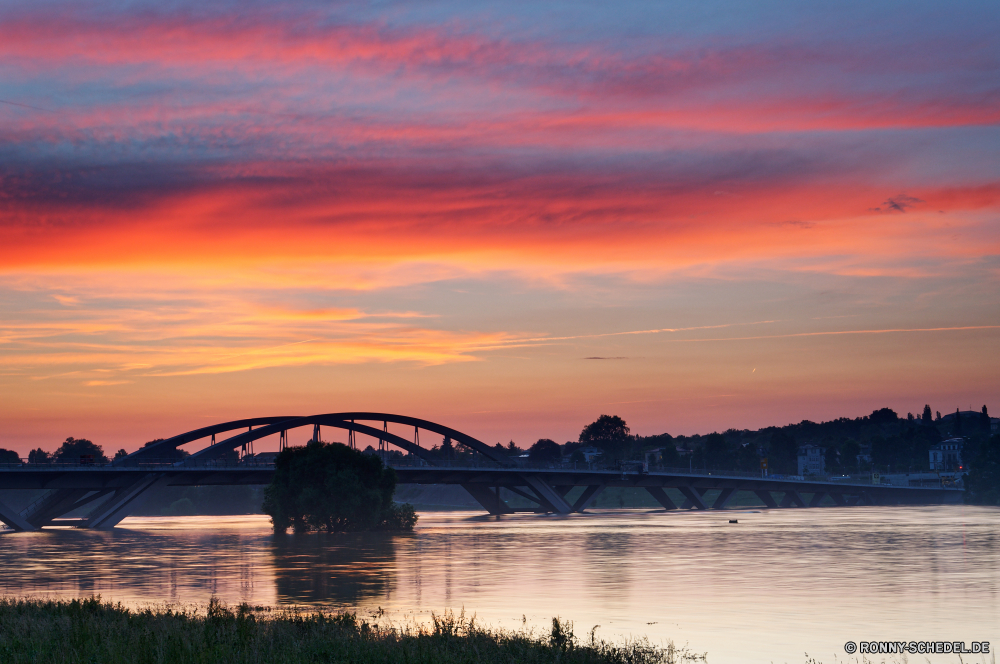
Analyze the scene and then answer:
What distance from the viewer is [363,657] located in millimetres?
22609

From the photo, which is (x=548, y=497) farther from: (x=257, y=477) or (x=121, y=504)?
(x=121, y=504)

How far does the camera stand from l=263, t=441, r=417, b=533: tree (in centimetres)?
9669

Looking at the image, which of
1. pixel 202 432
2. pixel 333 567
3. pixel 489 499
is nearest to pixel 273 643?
pixel 333 567

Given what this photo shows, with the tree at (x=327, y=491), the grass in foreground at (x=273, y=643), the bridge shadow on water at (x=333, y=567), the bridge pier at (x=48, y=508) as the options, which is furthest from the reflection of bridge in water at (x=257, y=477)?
the grass in foreground at (x=273, y=643)

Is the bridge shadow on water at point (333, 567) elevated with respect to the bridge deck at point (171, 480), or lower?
lower

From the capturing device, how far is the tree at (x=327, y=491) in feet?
317

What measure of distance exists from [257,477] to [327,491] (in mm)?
28742

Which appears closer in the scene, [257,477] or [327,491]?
[327,491]

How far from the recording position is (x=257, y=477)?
123 meters

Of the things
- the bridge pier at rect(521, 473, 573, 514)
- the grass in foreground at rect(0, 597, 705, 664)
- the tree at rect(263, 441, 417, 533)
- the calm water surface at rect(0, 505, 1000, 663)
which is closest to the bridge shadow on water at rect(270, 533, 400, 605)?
the calm water surface at rect(0, 505, 1000, 663)

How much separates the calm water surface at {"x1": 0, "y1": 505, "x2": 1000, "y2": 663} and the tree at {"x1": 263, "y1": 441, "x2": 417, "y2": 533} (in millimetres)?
5236

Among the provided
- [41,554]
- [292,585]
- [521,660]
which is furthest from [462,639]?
[41,554]

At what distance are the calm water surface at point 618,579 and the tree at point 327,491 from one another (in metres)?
5.24

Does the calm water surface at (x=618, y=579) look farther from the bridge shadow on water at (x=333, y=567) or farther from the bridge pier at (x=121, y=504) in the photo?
the bridge pier at (x=121, y=504)
